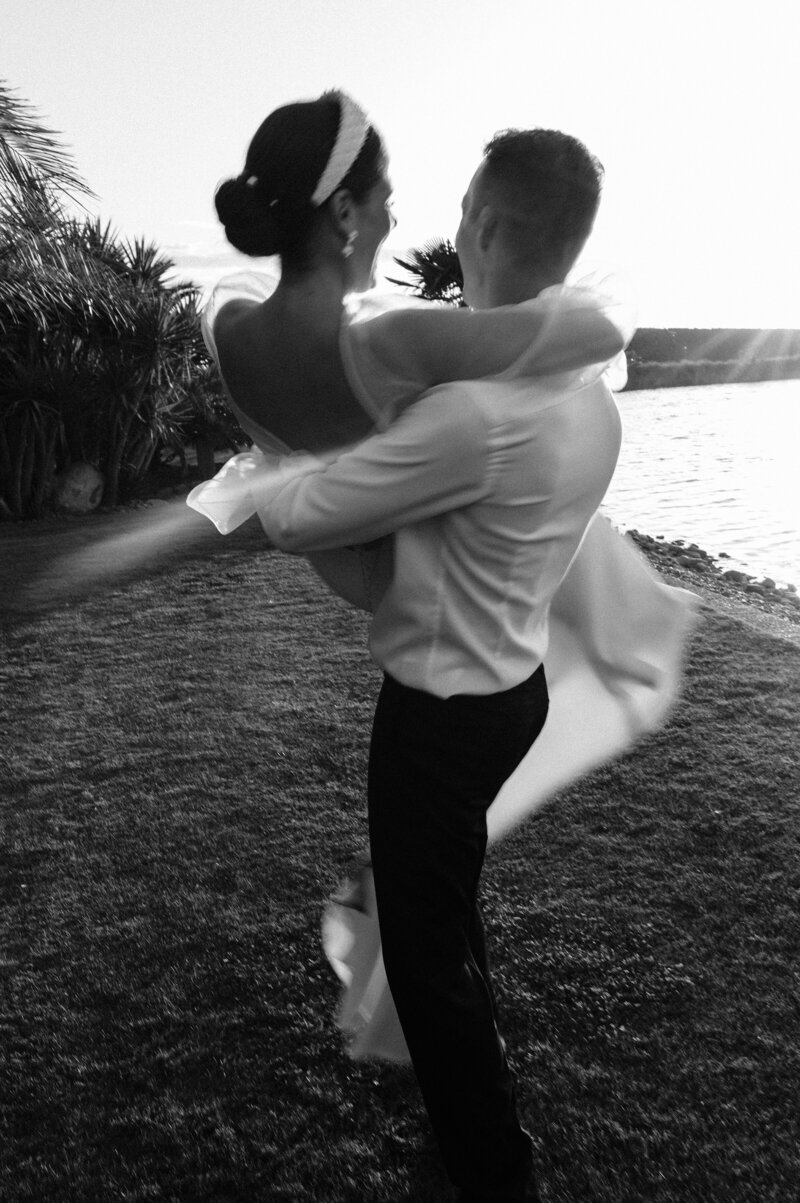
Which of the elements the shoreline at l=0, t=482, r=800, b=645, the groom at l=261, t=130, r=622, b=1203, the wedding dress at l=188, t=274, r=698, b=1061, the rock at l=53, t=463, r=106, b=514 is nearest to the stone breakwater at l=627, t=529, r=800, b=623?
the shoreline at l=0, t=482, r=800, b=645

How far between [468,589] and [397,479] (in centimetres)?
25

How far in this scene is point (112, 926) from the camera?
3.00m

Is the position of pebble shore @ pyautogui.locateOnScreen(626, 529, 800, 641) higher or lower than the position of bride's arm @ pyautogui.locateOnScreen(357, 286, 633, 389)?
lower

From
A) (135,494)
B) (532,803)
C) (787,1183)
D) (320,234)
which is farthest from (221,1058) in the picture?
(135,494)

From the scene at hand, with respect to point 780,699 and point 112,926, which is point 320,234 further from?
point 780,699

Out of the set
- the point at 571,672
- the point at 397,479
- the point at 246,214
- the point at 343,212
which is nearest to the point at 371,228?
the point at 343,212

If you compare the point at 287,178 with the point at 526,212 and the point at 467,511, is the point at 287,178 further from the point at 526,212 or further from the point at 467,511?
the point at 467,511

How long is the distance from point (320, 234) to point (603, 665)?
985mm

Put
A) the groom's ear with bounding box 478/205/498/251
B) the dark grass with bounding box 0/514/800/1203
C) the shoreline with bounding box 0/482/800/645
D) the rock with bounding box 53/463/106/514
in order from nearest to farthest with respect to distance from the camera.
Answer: the groom's ear with bounding box 478/205/498/251 < the dark grass with bounding box 0/514/800/1203 < the shoreline with bounding box 0/482/800/645 < the rock with bounding box 53/463/106/514

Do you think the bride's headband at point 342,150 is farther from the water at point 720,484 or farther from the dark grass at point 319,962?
the water at point 720,484

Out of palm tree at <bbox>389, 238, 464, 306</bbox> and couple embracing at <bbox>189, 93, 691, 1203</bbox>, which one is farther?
palm tree at <bbox>389, 238, 464, 306</bbox>

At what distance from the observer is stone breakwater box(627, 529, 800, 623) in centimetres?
829

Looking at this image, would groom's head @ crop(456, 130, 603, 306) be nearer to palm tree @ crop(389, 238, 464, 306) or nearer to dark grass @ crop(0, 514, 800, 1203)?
dark grass @ crop(0, 514, 800, 1203)

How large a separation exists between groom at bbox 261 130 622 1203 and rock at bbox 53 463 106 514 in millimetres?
12348
